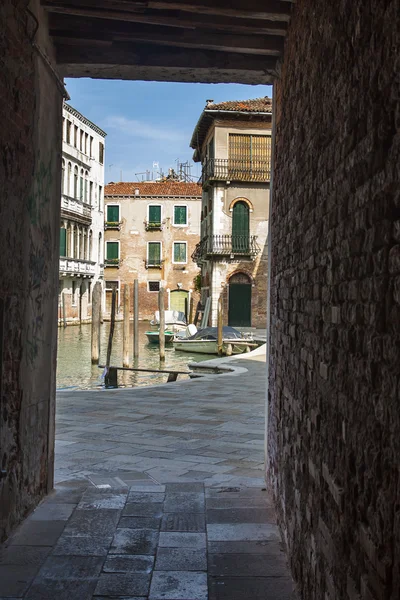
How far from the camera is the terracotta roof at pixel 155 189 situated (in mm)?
41938

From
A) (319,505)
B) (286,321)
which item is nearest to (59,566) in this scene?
(319,505)

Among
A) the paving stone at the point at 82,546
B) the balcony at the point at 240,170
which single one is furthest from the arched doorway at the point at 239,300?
the paving stone at the point at 82,546

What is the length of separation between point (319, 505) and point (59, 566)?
1.55 m

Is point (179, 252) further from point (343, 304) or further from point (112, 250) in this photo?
point (343, 304)

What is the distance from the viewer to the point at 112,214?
42.2 m

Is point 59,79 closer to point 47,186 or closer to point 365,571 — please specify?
point 47,186

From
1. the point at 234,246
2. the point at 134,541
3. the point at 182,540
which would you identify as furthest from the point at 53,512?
the point at 234,246

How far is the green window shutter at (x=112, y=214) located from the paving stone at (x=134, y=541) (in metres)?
38.5

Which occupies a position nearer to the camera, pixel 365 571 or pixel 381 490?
pixel 381 490

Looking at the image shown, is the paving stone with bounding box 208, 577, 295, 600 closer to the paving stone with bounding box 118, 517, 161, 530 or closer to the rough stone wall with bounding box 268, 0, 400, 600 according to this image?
the rough stone wall with bounding box 268, 0, 400, 600

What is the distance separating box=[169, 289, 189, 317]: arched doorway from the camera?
41781 millimetres

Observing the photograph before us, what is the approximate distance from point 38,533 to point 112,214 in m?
38.9

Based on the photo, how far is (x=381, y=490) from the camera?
185cm

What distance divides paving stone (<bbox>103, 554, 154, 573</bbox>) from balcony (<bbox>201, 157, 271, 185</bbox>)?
24560 millimetres
